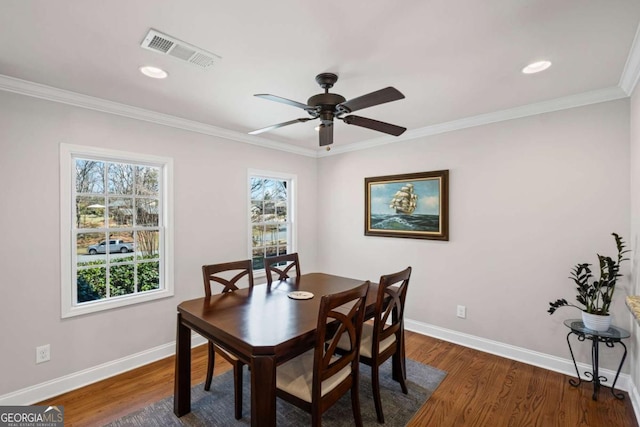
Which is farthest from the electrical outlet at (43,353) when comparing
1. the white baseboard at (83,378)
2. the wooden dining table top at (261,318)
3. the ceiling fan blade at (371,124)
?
the ceiling fan blade at (371,124)

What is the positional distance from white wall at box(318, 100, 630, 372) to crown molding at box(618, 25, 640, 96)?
0.20 metres

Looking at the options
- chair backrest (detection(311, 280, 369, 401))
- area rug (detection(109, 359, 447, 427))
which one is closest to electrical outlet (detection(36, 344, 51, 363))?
area rug (detection(109, 359, 447, 427))

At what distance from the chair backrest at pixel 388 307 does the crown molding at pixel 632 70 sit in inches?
78.2

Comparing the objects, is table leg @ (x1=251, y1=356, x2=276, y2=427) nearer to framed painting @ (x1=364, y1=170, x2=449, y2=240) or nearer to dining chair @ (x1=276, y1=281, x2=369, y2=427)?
dining chair @ (x1=276, y1=281, x2=369, y2=427)

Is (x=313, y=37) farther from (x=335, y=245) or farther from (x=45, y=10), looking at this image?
(x=335, y=245)

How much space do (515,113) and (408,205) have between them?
146 cm

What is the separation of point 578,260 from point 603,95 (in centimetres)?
142

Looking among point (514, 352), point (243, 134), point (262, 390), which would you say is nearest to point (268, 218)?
point (243, 134)

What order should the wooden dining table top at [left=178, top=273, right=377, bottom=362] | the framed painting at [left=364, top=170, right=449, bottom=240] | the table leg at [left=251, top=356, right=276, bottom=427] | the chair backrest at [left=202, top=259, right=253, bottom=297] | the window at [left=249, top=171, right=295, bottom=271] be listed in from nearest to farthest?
the table leg at [left=251, top=356, right=276, bottom=427] → the wooden dining table top at [left=178, top=273, right=377, bottom=362] → the chair backrest at [left=202, top=259, right=253, bottom=297] → the framed painting at [left=364, top=170, right=449, bottom=240] → the window at [left=249, top=171, right=295, bottom=271]

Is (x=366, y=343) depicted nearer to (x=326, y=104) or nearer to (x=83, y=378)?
(x=326, y=104)

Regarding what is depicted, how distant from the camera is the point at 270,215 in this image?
4301 millimetres

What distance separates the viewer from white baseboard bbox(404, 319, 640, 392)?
2514mm

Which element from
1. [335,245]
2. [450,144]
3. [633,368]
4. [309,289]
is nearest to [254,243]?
[335,245]

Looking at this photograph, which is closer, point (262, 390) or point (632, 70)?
point (262, 390)
